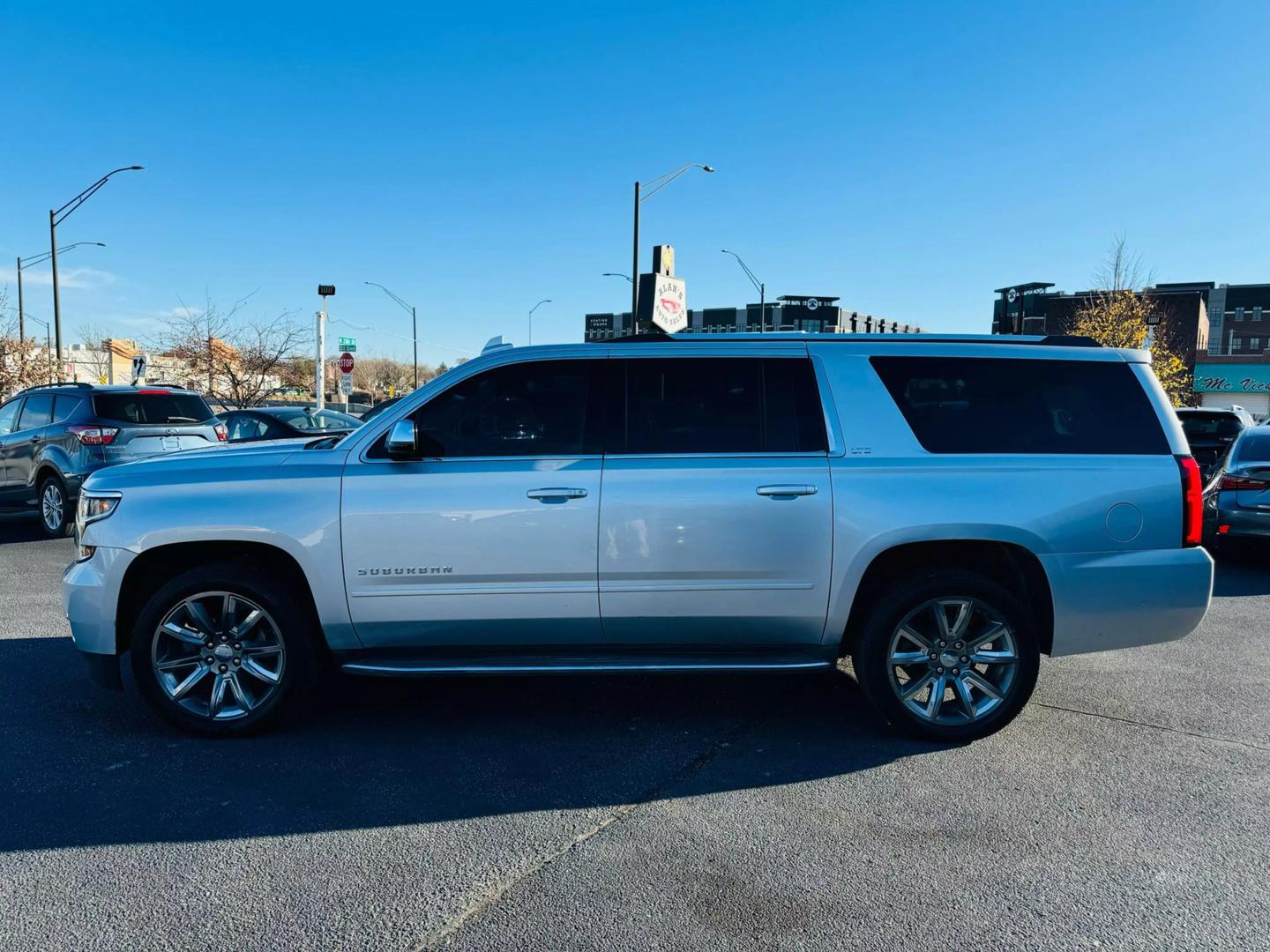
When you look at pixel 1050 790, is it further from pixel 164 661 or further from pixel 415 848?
pixel 164 661

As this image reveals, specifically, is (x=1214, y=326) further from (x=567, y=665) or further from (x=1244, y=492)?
(x=567, y=665)

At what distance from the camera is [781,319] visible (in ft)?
285

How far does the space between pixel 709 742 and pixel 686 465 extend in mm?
1363

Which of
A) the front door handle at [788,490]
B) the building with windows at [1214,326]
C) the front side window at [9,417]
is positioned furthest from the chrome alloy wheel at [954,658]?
the building with windows at [1214,326]

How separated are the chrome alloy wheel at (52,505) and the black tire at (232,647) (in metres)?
7.80

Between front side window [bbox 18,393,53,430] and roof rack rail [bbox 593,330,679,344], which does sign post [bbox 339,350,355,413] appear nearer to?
front side window [bbox 18,393,53,430]

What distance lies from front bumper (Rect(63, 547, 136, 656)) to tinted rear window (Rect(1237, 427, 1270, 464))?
32.5ft

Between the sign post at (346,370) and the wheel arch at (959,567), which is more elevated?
the sign post at (346,370)

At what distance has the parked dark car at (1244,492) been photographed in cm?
905

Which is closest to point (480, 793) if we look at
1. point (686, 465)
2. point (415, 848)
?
point (415, 848)

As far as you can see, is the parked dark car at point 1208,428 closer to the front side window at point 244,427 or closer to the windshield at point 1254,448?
the windshield at point 1254,448

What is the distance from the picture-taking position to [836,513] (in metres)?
4.33

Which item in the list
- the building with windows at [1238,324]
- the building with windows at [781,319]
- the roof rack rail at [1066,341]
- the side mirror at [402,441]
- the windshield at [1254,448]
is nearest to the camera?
the side mirror at [402,441]

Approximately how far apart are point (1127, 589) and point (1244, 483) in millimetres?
6082
